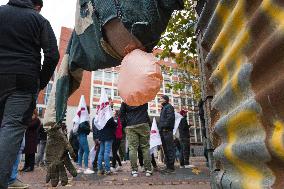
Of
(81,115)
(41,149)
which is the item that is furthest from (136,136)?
(41,149)

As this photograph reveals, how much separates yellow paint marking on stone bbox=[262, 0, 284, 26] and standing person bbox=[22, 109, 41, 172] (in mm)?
8250

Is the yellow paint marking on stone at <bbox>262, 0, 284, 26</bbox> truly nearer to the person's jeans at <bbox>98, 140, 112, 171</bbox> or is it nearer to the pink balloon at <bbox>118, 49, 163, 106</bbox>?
the pink balloon at <bbox>118, 49, 163, 106</bbox>

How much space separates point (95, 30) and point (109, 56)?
0.20 m

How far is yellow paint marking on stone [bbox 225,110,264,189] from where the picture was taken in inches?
46.2

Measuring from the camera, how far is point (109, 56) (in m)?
2.00

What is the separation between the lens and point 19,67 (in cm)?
269

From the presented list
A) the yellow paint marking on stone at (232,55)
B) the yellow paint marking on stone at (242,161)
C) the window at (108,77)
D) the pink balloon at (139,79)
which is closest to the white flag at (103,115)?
the pink balloon at (139,79)

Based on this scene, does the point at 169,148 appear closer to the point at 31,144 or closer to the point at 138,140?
the point at 138,140

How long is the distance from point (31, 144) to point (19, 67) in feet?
21.4

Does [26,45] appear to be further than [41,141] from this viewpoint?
No

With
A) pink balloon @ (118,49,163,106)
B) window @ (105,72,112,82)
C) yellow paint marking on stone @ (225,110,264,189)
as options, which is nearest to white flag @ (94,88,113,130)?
pink balloon @ (118,49,163,106)

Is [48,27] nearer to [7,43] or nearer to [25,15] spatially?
[25,15]

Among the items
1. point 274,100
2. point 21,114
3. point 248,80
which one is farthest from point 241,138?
point 21,114

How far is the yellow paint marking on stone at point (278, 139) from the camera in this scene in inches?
36.3
